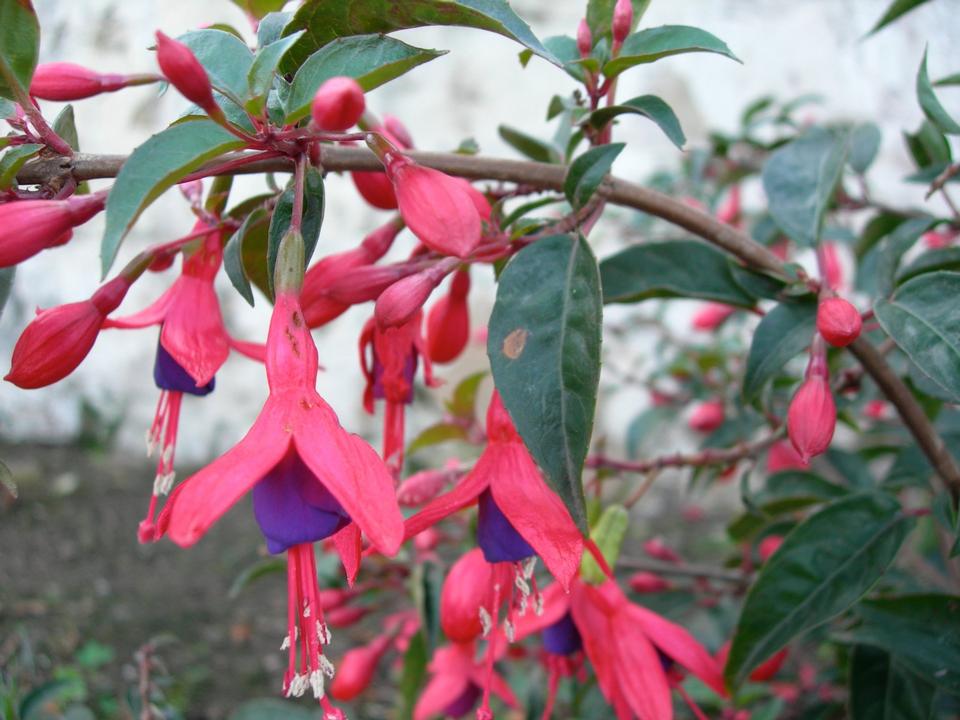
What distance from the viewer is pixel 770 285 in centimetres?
78

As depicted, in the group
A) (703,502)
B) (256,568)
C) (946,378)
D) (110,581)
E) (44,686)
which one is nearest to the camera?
(946,378)

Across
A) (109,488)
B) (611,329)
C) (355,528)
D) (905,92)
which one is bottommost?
(109,488)

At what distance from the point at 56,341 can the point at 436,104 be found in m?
2.49

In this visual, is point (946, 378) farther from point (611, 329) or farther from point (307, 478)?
point (611, 329)

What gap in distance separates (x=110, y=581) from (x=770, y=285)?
5.50ft

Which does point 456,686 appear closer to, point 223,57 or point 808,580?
point 808,580

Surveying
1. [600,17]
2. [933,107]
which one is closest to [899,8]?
[933,107]

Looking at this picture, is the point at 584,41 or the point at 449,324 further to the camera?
the point at 449,324

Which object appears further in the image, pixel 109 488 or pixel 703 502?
pixel 703 502

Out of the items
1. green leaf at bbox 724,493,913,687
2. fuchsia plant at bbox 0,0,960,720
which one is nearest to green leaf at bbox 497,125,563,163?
fuchsia plant at bbox 0,0,960,720

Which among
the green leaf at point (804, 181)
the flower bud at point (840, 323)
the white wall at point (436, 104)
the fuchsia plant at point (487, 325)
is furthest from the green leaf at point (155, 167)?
the white wall at point (436, 104)

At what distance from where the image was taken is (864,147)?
121 centimetres

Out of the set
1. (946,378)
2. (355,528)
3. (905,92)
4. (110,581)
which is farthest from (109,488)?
(905,92)

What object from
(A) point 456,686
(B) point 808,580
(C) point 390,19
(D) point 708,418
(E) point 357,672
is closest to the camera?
(C) point 390,19
